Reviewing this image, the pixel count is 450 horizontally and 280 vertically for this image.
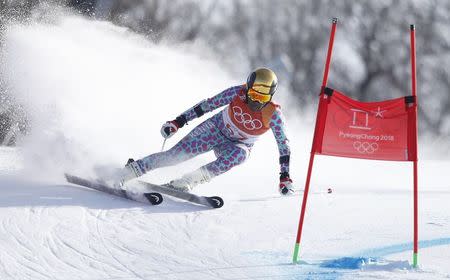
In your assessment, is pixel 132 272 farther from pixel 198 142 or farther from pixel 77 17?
pixel 77 17

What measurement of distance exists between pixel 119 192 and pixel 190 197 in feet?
1.58

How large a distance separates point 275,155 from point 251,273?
469 centimetres

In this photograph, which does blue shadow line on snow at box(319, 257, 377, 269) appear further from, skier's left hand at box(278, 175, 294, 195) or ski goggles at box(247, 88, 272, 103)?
ski goggles at box(247, 88, 272, 103)

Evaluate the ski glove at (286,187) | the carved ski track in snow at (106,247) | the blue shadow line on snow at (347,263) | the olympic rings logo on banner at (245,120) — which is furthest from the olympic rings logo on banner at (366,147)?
the olympic rings logo on banner at (245,120)

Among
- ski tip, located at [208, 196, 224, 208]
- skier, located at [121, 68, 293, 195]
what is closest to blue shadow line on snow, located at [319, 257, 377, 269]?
skier, located at [121, 68, 293, 195]

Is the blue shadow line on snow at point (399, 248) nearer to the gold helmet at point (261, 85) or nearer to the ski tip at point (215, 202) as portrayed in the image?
the ski tip at point (215, 202)

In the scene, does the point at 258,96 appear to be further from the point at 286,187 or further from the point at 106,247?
the point at 106,247

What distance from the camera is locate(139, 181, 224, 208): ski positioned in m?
3.83

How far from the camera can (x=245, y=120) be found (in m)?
4.19

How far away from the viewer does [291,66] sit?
11.1 metres

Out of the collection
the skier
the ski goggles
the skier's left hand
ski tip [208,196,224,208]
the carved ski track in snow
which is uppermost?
the ski goggles

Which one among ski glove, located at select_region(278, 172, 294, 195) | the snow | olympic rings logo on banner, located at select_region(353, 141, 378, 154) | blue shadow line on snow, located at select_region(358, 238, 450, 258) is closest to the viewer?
the snow

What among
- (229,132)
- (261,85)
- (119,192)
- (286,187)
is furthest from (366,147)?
(119,192)

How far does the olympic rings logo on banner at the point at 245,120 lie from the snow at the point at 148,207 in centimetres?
55
